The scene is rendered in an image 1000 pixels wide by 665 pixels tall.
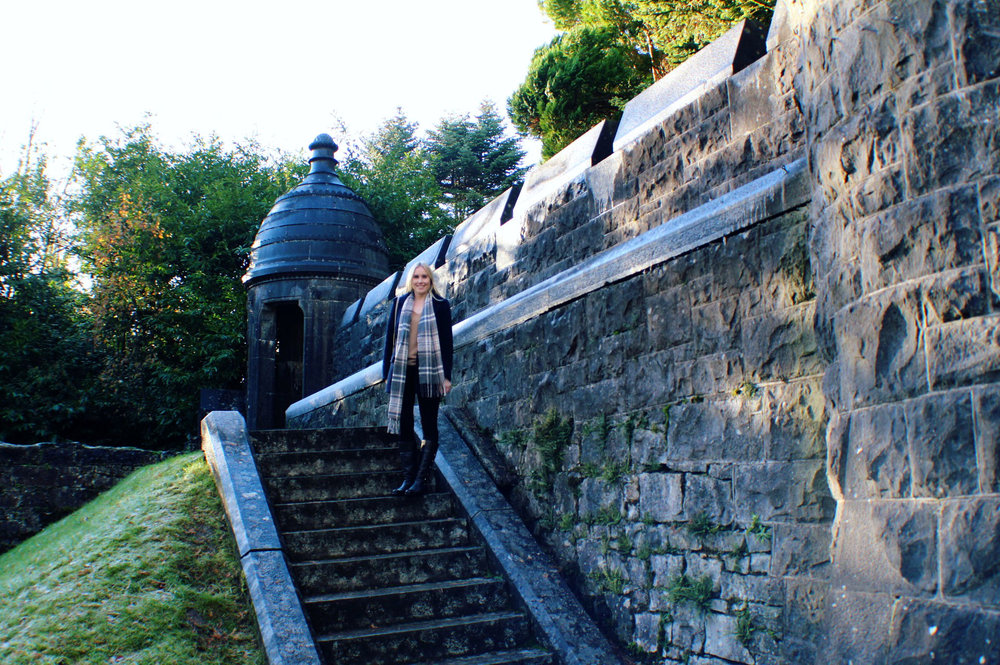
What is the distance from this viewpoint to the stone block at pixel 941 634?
7.72ft

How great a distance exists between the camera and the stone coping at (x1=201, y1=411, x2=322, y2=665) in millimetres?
3927

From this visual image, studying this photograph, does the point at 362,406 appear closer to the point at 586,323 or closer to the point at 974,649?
the point at 586,323

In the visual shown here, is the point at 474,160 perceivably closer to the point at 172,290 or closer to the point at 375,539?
the point at 172,290

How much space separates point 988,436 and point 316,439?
16.2 feet

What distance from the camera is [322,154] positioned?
13.6m

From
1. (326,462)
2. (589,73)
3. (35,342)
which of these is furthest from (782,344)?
(589,73)

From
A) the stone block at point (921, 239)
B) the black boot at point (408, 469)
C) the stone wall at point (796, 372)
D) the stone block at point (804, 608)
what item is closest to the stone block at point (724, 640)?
the stone wall at point (796, 372)

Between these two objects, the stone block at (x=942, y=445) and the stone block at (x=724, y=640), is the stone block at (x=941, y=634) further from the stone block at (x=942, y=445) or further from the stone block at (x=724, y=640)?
the stone block at (x=724, y=640)

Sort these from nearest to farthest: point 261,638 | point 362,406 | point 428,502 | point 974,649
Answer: point 974,649, point 261,638, point 428,502, point 362,406

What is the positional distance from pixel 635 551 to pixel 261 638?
204 centimetres

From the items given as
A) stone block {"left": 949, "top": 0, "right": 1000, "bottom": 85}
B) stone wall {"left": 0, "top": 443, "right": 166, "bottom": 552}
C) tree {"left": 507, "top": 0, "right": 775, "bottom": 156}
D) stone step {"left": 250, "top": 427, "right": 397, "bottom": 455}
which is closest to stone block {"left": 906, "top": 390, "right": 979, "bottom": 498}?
stone block {"left": 949, "top": 0, "right": 1000, "bottom": 85}

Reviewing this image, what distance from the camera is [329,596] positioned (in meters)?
4.55

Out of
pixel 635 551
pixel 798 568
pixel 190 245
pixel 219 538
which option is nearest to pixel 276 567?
pixel 219 538

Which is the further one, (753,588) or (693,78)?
(693,78)
